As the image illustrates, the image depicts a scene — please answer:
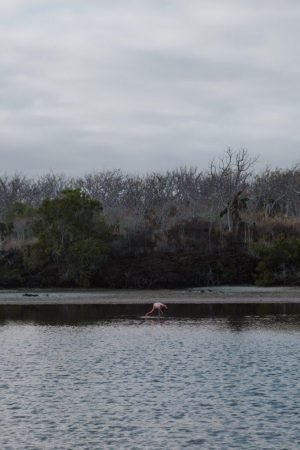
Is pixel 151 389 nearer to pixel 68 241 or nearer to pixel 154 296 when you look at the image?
pixel 154 296

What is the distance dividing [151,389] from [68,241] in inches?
1871

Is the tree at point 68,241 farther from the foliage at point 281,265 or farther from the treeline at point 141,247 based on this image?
the foliage at point 281,265

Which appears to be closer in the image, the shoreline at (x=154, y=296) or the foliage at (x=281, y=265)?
the shoreline at (x=154, y=296)

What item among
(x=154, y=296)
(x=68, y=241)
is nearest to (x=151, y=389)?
(x=154, y=296)

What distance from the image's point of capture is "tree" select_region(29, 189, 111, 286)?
70875 millimetres

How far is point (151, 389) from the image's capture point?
24.8m

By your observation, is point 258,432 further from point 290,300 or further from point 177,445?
point 290,300

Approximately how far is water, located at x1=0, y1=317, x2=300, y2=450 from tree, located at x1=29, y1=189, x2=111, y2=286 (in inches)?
1198

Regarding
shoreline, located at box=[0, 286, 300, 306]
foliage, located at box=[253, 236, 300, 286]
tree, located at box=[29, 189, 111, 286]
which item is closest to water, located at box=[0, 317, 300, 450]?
shoreline, located at box=[0, 286, 300, 306]

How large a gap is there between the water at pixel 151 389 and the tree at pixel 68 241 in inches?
1198

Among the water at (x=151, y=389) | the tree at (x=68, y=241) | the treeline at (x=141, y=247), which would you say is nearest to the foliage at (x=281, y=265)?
the treeline at (x=141, y=247)

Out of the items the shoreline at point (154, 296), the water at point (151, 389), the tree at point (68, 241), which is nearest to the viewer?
the water at point (151, 389)

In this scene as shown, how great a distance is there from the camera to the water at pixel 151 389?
1891cm

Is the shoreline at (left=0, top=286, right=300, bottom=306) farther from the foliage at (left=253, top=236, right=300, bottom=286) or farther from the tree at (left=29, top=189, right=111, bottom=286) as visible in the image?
the tree at (left=29, top=189, right=111, bottom=286)
